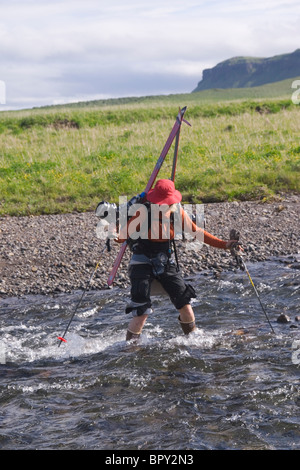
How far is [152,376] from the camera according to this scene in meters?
8.38

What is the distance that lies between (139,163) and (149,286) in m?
13.8

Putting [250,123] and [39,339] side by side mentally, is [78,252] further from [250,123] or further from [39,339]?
[250,123]

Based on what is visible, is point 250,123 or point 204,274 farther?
point 250,123

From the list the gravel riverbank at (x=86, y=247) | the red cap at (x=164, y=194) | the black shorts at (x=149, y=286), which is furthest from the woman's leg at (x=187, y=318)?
the gravel riverbank at (x=86, y=247)

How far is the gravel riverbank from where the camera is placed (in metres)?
13.0

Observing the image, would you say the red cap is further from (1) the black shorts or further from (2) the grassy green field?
(2) the grassy green field

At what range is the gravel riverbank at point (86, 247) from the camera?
1299cm

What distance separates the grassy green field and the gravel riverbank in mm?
1357

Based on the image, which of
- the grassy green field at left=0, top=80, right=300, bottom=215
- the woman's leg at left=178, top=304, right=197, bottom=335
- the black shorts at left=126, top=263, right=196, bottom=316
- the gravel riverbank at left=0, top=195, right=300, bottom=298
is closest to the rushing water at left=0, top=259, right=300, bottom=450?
the woman's leg at left=178, top=304, right=197, bottom=335

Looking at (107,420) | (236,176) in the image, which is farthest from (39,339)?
(236,176)

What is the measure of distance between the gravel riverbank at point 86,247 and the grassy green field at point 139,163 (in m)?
1.36

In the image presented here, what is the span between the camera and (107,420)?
7.21 meters

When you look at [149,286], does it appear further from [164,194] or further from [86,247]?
[86,247]
